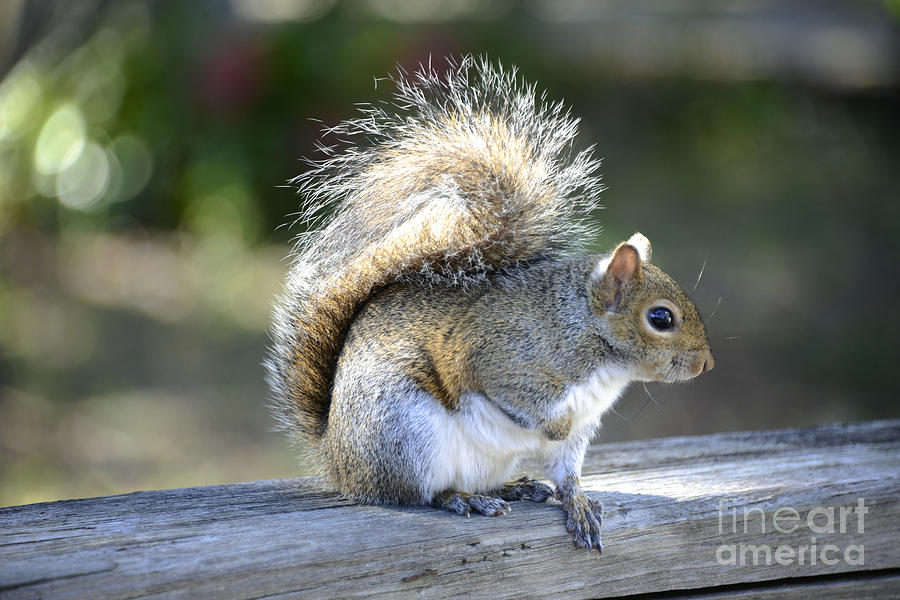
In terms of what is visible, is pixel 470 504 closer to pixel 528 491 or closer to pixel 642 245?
pixel 528 491

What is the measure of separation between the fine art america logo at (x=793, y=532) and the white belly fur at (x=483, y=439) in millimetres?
291

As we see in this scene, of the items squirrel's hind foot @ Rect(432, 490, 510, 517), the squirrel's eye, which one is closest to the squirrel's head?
the squirrel's eye

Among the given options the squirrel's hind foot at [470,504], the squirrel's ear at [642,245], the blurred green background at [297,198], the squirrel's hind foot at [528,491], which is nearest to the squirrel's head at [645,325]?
the squirrel's ear at [642,245]

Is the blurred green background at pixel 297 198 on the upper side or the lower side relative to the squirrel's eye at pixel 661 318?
upper

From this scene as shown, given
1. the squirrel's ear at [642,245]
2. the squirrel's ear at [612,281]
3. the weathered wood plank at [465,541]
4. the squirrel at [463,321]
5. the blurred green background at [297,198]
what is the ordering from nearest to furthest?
the weathered wood plank at [465,541] → the squirrel at [463,321] → the squirrel's ear at [612,281] → the squirrel's ear at [642,245] → the blurred green background at [297,198]

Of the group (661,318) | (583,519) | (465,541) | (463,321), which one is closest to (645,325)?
(661,318)

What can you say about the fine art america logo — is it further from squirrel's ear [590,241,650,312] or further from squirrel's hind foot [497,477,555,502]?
squirrel's ear [590,241,650,312]

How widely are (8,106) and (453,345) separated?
11.9 feet

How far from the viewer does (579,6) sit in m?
6.35

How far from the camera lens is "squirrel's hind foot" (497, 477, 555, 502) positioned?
1598 mm

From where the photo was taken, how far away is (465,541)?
4.38ft

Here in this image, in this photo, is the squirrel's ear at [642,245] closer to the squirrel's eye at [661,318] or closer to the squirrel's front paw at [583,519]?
the squirrel's eye at [661,318]

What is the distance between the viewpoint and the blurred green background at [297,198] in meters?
3.96

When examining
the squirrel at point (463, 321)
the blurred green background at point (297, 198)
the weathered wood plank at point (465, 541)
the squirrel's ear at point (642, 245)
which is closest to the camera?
the weathered wood plank at point (465, 541)
